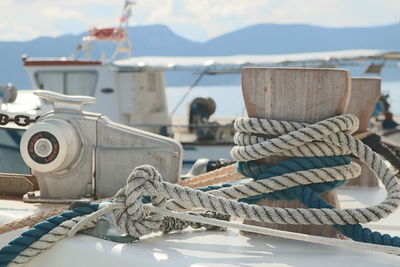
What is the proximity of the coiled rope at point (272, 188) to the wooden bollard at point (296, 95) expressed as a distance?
6cm

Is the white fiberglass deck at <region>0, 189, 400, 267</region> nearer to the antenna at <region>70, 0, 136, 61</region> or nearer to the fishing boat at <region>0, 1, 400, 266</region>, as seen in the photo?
the fishing boat at <region>0, 1, 400, 266</region>

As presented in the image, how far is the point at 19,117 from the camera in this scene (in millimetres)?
4020

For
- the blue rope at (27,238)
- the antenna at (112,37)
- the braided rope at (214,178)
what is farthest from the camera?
the antenna at (112,37)

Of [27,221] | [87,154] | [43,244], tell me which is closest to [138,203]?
[43,244]

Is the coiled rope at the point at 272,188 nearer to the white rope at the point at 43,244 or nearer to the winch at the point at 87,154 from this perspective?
the white rope at the point at 43,244

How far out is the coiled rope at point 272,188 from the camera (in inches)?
91.5

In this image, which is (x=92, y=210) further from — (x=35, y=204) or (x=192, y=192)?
(x=35, y=204)

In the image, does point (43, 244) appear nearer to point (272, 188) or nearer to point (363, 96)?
point (272, 188)

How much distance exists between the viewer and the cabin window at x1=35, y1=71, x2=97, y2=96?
16.0 m

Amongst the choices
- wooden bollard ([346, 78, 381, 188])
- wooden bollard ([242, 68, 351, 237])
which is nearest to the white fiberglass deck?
wooden bollard ([242, 68, 351, 237])

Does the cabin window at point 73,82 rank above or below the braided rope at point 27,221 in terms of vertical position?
above

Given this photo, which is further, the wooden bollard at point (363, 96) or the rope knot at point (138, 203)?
the wooden bollard at point (363, 96)

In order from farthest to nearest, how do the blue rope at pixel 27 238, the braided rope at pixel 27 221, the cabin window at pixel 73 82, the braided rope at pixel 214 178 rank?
the cabin window at pixel 73 82
the braided rope at pixel 214 178
the braided rope at pixel 27 221
the blue rope at pixel 27 238

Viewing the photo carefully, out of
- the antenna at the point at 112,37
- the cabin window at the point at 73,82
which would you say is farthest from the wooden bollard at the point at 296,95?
the antenna at the point at 112,37
